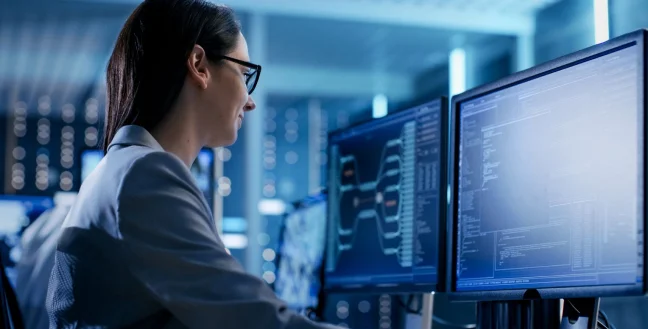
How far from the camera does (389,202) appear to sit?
1966mm

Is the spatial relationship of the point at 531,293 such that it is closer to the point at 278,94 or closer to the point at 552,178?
the point at 552,178

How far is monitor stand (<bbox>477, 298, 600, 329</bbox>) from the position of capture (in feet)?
4.56

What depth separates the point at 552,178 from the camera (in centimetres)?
142

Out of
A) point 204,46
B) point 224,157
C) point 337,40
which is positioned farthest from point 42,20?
point 204,46

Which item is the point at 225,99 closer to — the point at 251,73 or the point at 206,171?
the point at 251,73

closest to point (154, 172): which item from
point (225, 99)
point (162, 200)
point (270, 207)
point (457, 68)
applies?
point (162, 200)

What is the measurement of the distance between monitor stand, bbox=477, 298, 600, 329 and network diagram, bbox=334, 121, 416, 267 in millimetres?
326

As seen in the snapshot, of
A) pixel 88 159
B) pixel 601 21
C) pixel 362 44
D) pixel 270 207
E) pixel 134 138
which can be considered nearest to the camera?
pixel 134 138

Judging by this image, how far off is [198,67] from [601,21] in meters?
2.01

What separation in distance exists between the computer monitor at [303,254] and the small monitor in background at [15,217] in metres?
0.89

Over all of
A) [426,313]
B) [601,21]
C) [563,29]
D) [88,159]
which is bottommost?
[426,313]

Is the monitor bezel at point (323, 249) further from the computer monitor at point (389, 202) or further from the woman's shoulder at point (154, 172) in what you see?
the woman's shoulder at point (154, 172)

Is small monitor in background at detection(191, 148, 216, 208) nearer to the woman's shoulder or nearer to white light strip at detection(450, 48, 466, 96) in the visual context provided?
white light strip at detection(450, 48, 466, 96)

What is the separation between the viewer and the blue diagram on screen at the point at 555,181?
1272 millimetres
